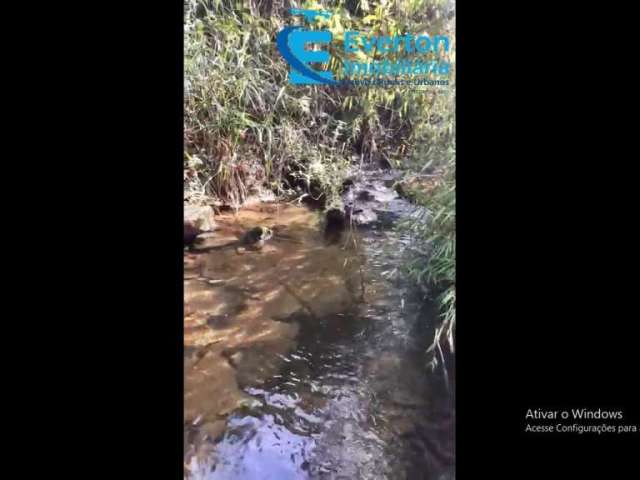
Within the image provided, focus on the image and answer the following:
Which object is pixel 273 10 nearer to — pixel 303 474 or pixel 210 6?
pixel 210 6

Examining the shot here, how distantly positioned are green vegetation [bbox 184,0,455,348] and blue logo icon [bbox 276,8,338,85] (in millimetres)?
29

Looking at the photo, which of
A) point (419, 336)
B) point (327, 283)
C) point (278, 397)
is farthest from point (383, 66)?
point (278, 397)

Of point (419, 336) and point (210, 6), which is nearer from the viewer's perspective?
point (210, 6)

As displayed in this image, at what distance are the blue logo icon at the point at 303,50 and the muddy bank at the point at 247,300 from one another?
1.85 feet

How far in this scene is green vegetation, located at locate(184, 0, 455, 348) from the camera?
224 cm

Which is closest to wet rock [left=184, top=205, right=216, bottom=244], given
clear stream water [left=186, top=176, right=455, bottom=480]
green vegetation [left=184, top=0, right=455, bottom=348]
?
green vegetation [left=184, top=0, right=455, bottom=348]

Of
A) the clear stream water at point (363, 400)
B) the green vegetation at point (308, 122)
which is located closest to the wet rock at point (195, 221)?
the green vegetation at point (308, 122)

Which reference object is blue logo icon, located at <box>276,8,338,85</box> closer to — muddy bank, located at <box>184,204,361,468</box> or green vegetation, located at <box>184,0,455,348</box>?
green vegetation, located at <box>184,0,455,348</box>

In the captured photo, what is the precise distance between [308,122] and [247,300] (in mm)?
813

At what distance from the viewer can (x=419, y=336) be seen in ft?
7.80

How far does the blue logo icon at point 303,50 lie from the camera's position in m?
2.27

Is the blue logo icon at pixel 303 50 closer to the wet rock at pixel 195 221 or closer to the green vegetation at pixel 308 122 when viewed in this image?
the green vegetation at pixel 308 122

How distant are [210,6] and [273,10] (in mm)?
263

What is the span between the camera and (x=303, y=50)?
2.27m
